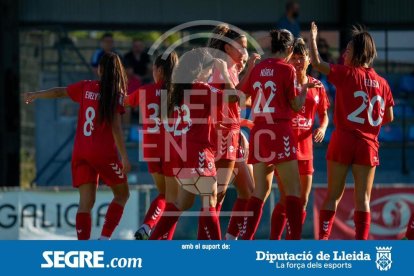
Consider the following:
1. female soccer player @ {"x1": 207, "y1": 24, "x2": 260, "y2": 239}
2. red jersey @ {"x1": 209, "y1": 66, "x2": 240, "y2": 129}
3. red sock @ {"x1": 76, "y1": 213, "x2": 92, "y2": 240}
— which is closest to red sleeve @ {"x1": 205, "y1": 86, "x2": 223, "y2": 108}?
female soccer player @ {"x1": 207, "y1": 24, "x2": 260, "y2": 239}

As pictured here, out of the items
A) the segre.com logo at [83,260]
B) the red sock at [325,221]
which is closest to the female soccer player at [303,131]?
the red sock at [325,221]

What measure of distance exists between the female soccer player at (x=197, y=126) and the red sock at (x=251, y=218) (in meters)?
0.41

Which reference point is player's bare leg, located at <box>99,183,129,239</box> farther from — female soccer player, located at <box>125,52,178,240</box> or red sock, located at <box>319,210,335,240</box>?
red sock, located at <box>319,210,335,240</box>

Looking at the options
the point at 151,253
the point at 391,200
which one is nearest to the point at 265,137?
the point at 151,253

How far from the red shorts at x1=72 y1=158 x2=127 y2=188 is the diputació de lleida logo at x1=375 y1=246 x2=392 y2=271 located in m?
3.19

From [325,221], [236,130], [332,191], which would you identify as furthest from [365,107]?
[236,130]

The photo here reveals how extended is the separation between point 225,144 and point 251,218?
0.75m

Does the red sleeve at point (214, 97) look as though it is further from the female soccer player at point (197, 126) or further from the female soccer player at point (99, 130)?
the female soccer player at point (99, 130)

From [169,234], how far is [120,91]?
1.48 meters

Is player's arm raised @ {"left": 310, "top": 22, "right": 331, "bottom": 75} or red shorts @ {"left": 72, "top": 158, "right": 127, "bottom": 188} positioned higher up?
player's arm raised @ {"left": 310, "top": 22, "right": 331, "bottom": 75}

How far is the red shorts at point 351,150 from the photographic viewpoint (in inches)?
466

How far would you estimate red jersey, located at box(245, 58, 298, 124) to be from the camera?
11.6m

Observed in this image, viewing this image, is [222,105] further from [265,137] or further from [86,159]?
[86,159]

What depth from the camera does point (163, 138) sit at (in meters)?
12.5
